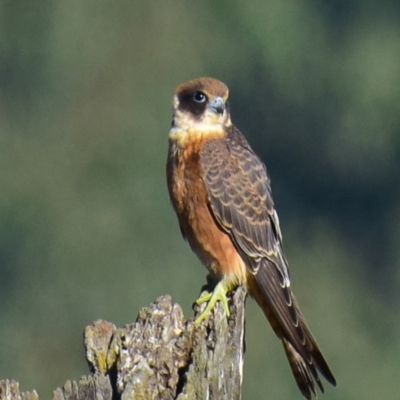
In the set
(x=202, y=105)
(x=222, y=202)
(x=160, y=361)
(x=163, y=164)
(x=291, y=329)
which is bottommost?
(x=160, y=361)

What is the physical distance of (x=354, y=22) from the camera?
22062 millimetres

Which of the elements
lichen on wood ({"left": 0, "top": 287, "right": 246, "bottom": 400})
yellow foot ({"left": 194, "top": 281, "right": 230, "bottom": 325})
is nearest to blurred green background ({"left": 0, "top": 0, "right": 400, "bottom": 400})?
yellow foot ({"left": 194, "top": 281, "right": 230, "bottom": 325})

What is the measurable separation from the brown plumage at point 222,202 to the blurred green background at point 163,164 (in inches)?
327

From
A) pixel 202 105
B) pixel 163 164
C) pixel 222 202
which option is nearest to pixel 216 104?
pixel 202 105

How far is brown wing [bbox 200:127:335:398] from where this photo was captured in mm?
5785

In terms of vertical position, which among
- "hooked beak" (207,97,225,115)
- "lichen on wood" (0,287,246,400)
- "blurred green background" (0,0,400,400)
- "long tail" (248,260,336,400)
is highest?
"blurred green background" (0,0,400,400)

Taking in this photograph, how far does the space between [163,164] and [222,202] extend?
11487 millimetres

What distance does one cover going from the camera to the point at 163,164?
17422 millimetres

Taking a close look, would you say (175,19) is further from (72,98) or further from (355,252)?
(355,252)

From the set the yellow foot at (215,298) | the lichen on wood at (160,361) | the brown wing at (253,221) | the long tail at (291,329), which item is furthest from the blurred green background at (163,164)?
the lichen on wood at (160,361)

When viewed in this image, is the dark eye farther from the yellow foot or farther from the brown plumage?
the yellow foot

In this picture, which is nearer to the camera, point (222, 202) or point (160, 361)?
point (160, 361)

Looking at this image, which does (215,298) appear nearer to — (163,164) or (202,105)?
(202,105)

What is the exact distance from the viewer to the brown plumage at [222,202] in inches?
233
